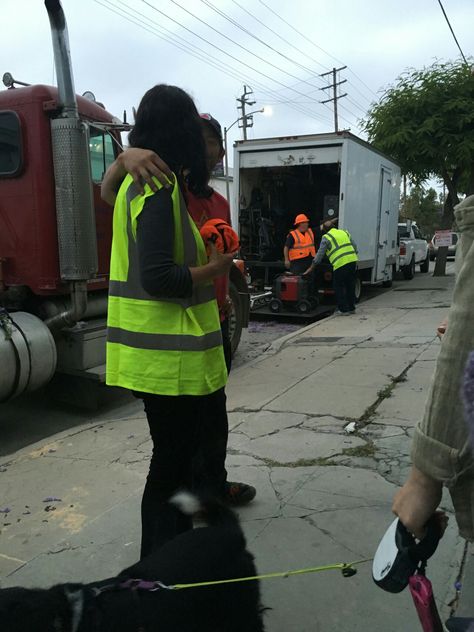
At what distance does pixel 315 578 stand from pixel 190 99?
1980 millimetres

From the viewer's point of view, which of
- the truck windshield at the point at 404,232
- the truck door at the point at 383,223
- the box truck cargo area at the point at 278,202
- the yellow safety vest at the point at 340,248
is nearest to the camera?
the yellow safety vest at the point at 340,248

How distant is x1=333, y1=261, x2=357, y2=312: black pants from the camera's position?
968 centimetres

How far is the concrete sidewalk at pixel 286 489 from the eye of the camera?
2.23m

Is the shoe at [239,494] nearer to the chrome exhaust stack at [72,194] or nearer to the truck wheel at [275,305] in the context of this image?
Result: the chrome exhaust stack at [72,194]

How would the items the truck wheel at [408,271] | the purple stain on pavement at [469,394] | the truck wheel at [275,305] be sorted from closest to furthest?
the purple stain on pavement at [469,394] < the truck wheel at [275,305] < the truck wheel at [408,271]

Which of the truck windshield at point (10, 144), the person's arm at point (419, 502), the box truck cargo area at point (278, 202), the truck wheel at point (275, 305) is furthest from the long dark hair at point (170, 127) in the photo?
the box truck cargo area at point (278, 202)

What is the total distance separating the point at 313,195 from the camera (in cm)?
1259

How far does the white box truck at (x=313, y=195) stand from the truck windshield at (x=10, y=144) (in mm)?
6277

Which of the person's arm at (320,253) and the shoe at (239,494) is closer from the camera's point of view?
the shoe at (239,494)

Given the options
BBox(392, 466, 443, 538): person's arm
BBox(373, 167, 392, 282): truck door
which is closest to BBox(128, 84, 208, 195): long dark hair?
BBox(392, 466, 443, 538): person's arm

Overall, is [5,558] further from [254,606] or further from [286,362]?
[286,362]

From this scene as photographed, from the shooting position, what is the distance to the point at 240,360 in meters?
6.96

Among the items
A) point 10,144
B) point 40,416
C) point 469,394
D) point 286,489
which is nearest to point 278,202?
point 10,144

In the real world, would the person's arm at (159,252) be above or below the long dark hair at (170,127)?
below
